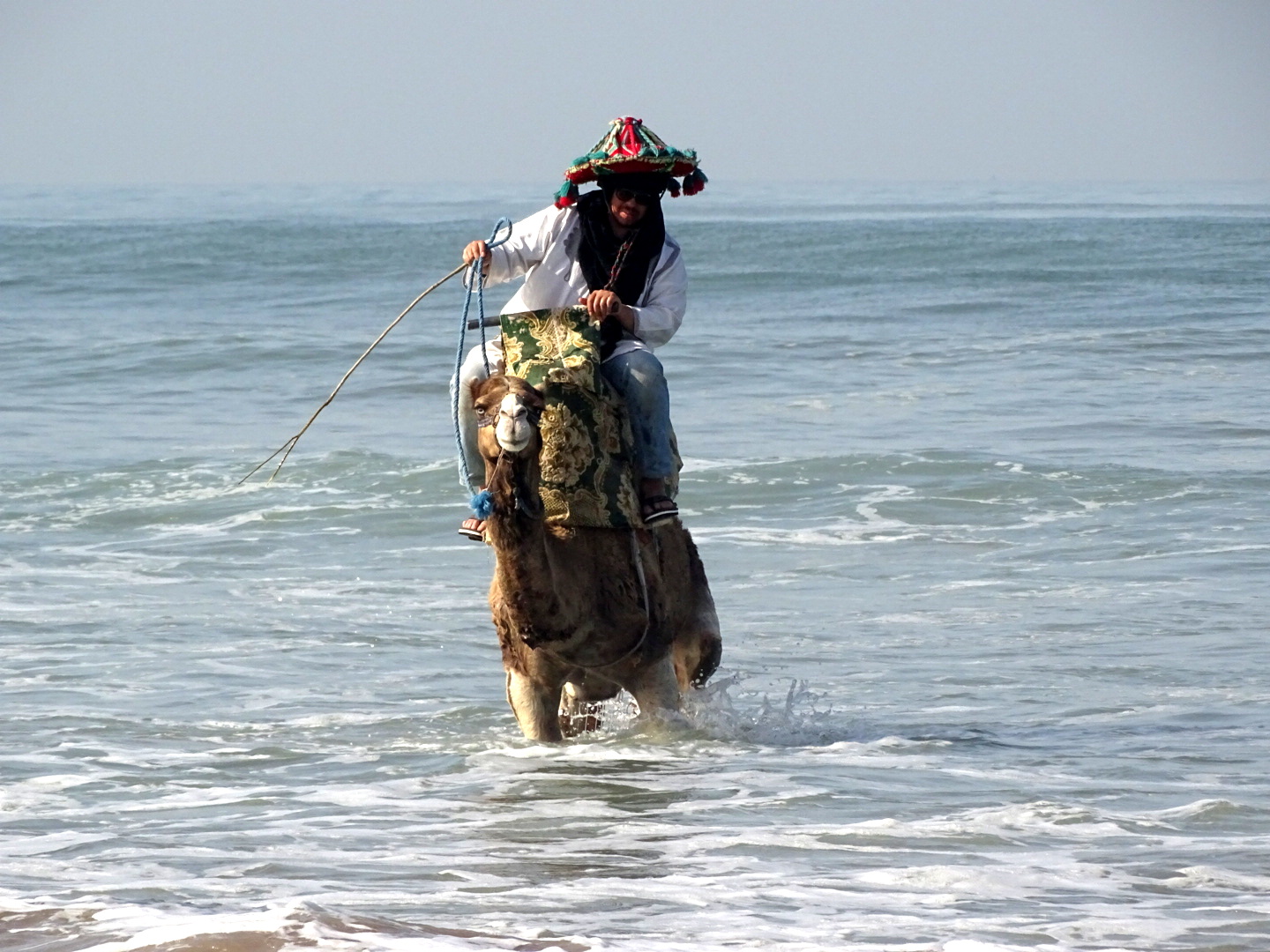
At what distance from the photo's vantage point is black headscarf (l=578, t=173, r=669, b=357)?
780 cm

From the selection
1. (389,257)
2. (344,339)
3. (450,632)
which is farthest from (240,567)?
(389,257)

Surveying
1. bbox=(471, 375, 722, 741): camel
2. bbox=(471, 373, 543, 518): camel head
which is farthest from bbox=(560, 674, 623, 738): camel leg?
bbox=(471, 373, 543, 518): camel head

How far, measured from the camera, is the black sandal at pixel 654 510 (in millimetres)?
7691

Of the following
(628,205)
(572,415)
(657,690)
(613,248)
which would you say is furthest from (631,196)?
(657,690)

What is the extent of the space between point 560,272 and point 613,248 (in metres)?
0.22

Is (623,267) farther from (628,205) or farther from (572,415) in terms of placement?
(572,415)

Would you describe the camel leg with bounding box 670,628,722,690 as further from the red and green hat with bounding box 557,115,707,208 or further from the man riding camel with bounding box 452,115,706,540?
the red and green hat with bounding box 557,115,707,208

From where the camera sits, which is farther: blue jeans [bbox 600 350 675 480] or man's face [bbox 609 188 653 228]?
man's face [bbox 609 188 653 228]

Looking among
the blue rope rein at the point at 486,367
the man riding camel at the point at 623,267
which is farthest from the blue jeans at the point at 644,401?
the blue rope rein at the point at 486,367

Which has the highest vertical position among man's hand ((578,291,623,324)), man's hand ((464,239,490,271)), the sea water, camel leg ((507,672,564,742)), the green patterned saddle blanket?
man's hand ((464,239,490,271))

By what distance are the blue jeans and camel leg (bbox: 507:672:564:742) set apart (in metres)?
0.89

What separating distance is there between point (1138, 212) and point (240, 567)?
172ft

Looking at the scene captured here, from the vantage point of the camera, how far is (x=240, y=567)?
12.8m

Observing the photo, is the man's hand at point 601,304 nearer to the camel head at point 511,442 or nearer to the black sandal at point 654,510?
the camel head at point 511,442
